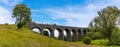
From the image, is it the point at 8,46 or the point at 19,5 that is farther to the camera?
the point at 19,5

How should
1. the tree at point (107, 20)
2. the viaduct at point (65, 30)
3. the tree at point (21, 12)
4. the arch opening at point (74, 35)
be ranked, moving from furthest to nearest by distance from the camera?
the arch opening at point (74, 35), the viaduct at point (65, 30), the tree at point (21, 12), the tree at point (107, 20)

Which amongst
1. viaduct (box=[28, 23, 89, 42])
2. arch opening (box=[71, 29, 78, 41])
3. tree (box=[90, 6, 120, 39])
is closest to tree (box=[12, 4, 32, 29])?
viaduct (box=[28, 23, 89, 42])

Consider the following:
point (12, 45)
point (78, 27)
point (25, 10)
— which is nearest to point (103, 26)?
point (25, 10)

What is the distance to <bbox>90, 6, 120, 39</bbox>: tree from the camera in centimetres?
7094

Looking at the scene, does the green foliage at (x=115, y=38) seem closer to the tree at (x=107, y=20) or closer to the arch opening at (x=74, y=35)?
the tree at (x=107, y=20)

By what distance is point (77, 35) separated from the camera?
133250 millimetres

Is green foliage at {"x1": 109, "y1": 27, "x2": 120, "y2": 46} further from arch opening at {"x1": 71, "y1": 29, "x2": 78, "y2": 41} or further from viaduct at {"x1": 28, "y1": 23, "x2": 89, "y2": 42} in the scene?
arch opening at {"x1": 71, "y1": 29, "x2": 78, "y2": 41}

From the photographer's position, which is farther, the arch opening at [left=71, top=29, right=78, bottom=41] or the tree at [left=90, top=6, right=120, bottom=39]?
the arch opening at [left=71, top=29, right=78, bottom=41]

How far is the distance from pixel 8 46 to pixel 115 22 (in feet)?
191

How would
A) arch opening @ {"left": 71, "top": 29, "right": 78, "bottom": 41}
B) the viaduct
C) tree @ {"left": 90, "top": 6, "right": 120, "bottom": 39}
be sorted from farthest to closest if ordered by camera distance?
arch opening @ {"left": 71, "top": 29, "right": 78, "bottom": 41} < the viaduct < tree @ {"left": 90, "top": 6, "right": 120, "bottom": 39}

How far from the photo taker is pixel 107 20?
71.2m

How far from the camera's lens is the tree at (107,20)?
70.9 m

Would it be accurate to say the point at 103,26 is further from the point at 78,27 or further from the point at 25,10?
the point at 78,27

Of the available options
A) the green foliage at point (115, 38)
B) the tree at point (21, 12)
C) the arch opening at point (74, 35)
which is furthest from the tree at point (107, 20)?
the arch opening at point (74, 35)
